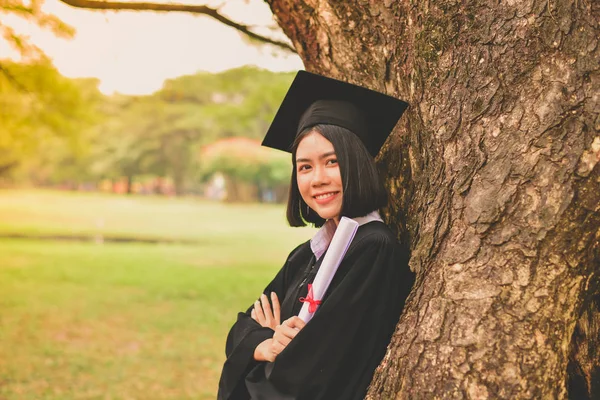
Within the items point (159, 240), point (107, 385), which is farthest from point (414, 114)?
point (159, 240)

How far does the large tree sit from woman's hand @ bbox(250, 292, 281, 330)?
0.68m

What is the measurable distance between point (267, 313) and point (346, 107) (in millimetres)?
943

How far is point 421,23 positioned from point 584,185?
0.85 meters

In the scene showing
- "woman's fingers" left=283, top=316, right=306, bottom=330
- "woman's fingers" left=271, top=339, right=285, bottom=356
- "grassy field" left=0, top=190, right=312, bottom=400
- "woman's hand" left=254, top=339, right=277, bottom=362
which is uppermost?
"woman's fingers" left=283, top=316, right=306, bottom=330

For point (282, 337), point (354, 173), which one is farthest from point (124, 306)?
point (354, 173)

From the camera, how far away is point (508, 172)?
1.82 meters

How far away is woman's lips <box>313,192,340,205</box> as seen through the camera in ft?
7.50

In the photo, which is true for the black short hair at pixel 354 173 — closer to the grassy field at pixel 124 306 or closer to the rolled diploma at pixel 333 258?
the rolled diploma at pixel 333 258

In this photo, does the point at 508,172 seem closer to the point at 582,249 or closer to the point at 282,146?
the point at 582,249

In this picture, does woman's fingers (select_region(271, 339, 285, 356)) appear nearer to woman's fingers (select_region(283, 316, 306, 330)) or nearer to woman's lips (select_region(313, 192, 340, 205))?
woman's fingers (select_region(283, 316, 306, 330))

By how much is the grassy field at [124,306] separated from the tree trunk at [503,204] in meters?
5.45

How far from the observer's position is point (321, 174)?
2.27m

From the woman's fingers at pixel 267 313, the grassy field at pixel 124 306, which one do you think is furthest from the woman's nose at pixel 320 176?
the grassy field at pixel 124 306

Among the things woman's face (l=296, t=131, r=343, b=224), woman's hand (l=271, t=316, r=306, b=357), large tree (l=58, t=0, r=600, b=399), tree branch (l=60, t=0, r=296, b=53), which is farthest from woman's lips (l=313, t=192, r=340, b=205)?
A: tree branch (l=60, t=0, r=296, b=53)
